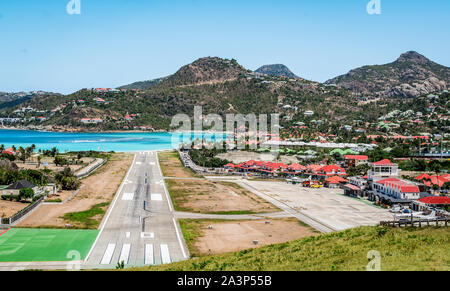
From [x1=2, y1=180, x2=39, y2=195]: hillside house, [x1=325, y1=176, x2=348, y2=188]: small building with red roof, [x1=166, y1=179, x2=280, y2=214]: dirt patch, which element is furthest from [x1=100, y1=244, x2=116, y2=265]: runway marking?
[x1=325, y1=176, x2=348, y2=188]: small building with red roof

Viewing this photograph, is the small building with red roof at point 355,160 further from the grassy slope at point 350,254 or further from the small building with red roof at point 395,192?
the grassy slope at point 350,254

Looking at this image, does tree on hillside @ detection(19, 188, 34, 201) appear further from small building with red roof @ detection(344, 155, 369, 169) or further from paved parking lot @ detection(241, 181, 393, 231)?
small building with red roof @ detection(344, 155, 369, 169)

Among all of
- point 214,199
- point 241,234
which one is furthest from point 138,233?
point 214,199

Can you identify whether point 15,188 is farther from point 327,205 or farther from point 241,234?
point 327,205

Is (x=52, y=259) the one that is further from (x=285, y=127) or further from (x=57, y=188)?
(x=285, y=127)

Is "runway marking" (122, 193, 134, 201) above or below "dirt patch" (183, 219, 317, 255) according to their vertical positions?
above

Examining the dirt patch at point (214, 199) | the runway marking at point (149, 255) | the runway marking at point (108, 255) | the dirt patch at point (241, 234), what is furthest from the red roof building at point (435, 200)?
the runway marking at point (108, 255)
